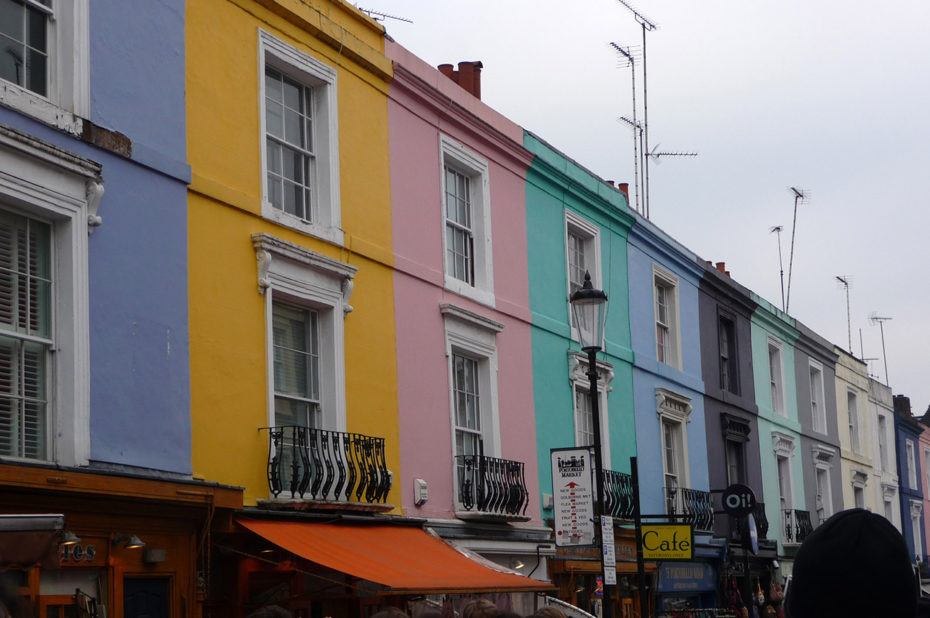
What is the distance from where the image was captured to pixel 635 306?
22.8 m

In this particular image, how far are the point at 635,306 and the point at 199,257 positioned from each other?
1146cm

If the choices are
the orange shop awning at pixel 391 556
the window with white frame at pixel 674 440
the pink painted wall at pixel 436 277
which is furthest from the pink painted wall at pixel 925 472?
the orange shop awning at pixel 391 556

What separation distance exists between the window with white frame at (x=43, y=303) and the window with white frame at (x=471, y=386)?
649cm

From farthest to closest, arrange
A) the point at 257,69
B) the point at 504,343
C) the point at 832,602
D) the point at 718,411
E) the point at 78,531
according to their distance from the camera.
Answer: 1. the point at 718,411
2. the point at 504,343
3. the point at 257,69
4. the point at 78,531
5. the point at 832,602

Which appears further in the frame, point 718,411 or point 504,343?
point 718,411

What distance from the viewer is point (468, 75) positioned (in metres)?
20.0

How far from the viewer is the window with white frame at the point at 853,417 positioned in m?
36.1

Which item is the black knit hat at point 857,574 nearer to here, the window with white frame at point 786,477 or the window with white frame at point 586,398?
the window with white frame at point 586,398

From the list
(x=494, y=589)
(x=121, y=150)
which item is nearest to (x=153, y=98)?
(x=121, y=150)

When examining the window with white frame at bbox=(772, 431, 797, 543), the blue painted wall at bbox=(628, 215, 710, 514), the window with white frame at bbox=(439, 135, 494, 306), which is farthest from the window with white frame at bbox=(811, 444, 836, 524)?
the window with white frame at bbox=(439, 135, 494, 306)

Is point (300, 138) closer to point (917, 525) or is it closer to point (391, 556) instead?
point (391, 556)

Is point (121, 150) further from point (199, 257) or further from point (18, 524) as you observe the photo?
point (18, 524)

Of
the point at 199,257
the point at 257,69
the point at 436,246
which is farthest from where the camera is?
the point at 436,246

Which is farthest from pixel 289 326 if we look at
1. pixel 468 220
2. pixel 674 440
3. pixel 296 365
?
pixel 674 440
